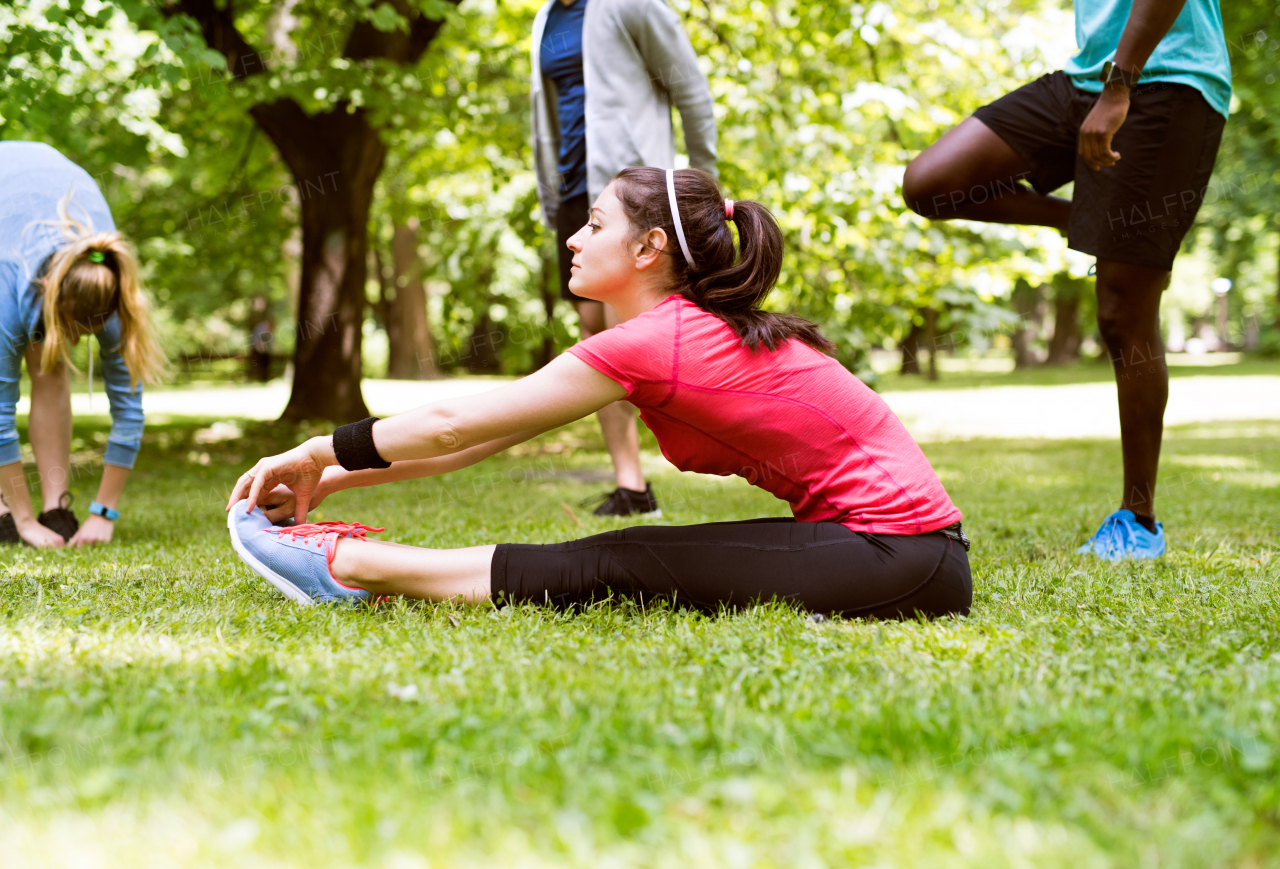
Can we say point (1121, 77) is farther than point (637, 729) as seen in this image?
Yes

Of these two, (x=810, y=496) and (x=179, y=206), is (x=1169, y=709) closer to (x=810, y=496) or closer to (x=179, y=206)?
(x=810, y=496)

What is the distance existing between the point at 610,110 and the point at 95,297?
2.32 metres

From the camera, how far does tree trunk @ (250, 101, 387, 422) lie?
34.4 ft

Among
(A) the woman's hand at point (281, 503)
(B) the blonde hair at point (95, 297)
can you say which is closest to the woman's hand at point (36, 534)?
(B) the blonde hair at point (95, 297)

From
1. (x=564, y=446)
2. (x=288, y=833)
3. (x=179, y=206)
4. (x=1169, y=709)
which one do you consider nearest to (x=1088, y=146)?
(x=1169, y=709)

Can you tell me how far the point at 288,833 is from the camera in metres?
1.36

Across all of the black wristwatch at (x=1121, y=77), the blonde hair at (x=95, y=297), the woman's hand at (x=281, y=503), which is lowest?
the woman's hand at (x=281, y=503)

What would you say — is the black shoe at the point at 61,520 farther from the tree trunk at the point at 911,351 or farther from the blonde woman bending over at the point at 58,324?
the tree trunk at the point at 911,351

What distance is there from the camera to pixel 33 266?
3.98 m

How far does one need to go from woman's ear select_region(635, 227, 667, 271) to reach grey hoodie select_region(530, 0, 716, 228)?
6.50 feet

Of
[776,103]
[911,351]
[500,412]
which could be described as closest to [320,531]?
[500,412]

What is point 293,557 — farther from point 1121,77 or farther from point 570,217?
point 1121,77

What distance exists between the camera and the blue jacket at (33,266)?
399 cm

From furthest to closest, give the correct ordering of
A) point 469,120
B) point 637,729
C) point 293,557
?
point 469,120 < point 293,557 < point 637,729
